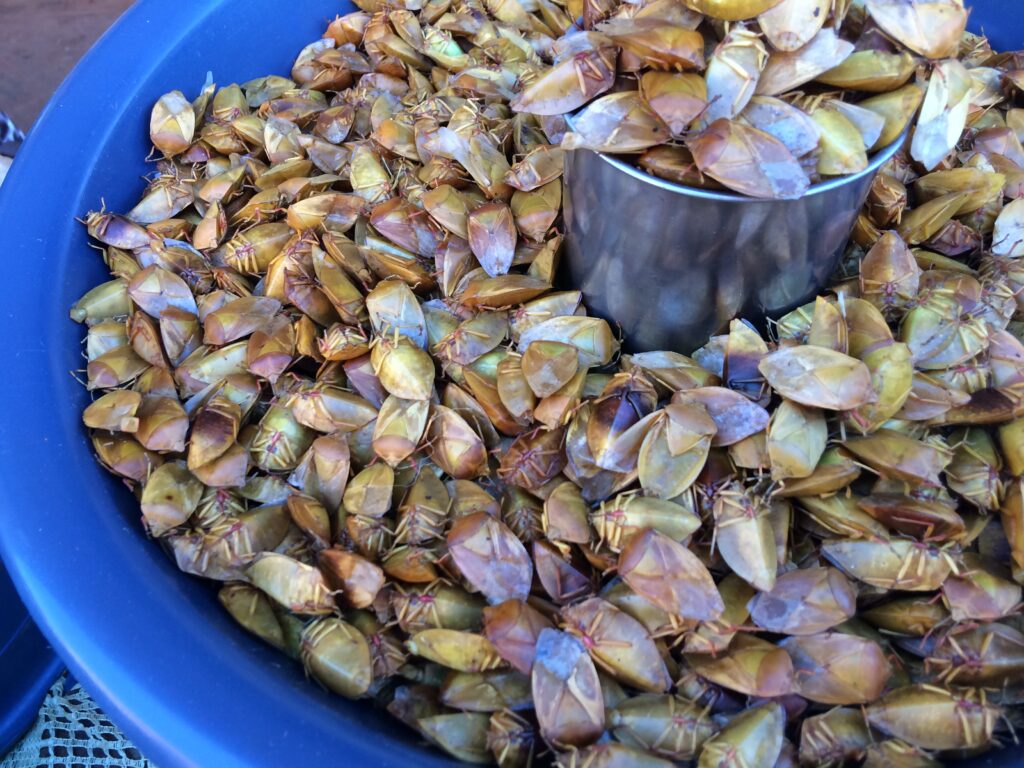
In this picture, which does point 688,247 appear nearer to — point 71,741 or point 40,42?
point 71,741

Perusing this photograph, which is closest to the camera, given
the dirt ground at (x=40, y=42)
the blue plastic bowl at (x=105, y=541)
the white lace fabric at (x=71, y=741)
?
the blue plastic bowl at (x=105, y=541)

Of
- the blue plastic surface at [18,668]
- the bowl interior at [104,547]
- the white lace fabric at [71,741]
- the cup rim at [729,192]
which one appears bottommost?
the white lace fabric at [71,741]

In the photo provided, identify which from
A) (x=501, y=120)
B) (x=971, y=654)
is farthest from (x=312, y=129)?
(x=971, y=654)

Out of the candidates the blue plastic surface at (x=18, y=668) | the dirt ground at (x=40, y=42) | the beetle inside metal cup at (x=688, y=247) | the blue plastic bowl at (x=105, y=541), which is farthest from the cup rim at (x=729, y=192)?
the dirt ground at (x=40, y=42)

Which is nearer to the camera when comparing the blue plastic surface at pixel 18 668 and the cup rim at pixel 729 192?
the cup rim at pixel 729 192

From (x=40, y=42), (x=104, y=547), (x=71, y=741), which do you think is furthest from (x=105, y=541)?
(x=40, y=42)

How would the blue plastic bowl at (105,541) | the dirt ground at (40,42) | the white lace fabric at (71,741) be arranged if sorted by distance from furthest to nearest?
the dirt ground at (40,42) → the white lace fabric at (71,741) → the blue plastic bowl at (105,541)

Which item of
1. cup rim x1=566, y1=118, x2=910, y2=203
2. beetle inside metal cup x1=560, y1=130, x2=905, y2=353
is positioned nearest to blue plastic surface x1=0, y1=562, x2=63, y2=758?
beetle inside metal cup x1=560, y1=130, x2=905, y2=353

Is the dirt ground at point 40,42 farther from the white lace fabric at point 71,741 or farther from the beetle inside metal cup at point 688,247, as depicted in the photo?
the beetle inside metal cup at point 688,247

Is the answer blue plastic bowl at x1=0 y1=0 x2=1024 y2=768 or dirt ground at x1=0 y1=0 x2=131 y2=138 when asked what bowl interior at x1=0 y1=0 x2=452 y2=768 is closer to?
blue plastic bowl at x1=0 y1=0 x2=1024 y2=768
